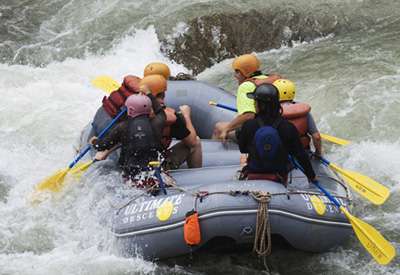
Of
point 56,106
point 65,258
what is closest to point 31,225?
point 65,258

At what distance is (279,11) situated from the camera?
424 inches

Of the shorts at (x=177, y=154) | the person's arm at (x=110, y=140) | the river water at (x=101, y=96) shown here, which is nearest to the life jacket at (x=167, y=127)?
the shorts at (x=177, y=154)

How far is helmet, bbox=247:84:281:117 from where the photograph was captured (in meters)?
4.90

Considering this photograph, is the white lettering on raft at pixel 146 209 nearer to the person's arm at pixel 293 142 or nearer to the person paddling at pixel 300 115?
the person's arm at pixel 293 142

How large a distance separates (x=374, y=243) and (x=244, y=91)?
1750 mm

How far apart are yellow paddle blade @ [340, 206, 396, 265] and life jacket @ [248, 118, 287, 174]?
0.60 m

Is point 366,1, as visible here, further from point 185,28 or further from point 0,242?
point 0,242

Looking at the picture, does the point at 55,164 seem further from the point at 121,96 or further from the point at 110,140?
the point at 110,140

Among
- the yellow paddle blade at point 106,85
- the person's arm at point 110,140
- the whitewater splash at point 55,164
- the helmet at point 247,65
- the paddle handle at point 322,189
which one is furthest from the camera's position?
the yellow paddle blade at point 106,85

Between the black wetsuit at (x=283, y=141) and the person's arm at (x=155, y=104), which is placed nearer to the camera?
the black wetsuit at (x=283, y=141)

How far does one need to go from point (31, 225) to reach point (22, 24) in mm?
6141

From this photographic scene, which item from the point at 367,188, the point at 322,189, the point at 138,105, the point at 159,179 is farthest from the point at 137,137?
the point at 367,188

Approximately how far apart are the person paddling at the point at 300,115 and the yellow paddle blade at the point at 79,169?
162 cm

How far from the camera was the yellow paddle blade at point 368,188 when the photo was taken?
5543mm
